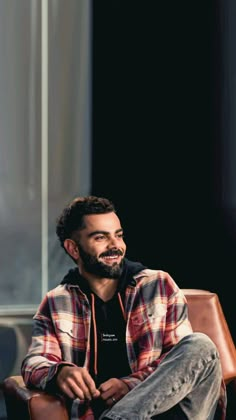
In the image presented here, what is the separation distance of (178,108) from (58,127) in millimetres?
576

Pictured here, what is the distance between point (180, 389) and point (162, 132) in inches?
65.4

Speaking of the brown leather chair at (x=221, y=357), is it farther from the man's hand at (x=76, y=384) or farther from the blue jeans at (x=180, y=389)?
the blue jeans at (x=180, y=389)

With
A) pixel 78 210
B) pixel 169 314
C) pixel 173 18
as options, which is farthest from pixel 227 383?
pixel 173 18

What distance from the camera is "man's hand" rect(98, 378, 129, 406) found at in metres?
2.91

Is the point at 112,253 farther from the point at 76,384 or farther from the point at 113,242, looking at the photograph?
the point at 76,384

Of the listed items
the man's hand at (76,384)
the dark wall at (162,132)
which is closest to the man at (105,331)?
the man's hand at (76,384)

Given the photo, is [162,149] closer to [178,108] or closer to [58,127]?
[178,108]

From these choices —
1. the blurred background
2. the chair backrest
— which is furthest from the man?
the blurred background

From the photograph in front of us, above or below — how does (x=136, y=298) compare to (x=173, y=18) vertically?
below

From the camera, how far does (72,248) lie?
3.31 meters

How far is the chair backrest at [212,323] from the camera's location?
331 centimetres

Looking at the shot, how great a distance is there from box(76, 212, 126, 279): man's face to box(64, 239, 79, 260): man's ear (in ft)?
0.11

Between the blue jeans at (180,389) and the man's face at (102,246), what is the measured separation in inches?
16.8

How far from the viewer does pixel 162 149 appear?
415cm
